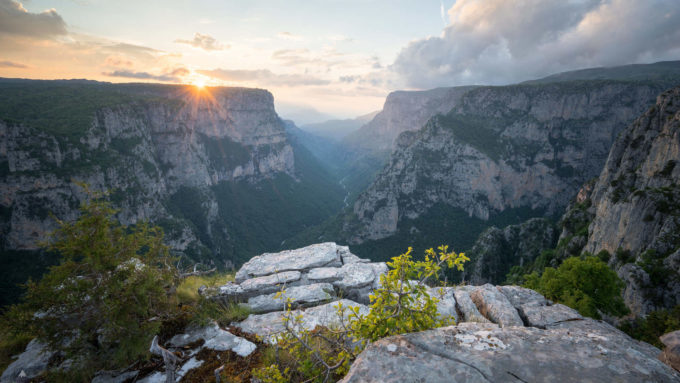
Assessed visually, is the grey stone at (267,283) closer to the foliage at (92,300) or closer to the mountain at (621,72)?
the foliage at (92,300)

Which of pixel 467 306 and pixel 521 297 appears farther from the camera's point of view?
pixel 521 297

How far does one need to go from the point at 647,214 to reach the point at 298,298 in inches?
1927

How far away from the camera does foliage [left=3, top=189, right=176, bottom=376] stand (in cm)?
527

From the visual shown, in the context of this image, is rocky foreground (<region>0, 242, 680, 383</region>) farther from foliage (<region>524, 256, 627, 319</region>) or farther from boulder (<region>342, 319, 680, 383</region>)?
foliage (<region>524, 256, 627, 319</region>)

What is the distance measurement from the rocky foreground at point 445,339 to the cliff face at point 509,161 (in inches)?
3963

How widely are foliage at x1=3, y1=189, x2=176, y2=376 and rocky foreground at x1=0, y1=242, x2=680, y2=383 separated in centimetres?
70

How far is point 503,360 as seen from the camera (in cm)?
337

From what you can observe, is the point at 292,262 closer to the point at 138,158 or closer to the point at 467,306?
the point at 467,306

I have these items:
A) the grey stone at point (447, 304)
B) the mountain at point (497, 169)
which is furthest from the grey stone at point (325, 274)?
the mountain at point (497, 169)

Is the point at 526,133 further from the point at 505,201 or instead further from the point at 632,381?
the point at 632,381

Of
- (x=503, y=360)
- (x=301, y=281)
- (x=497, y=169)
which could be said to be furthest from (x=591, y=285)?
(x=497, y=169)

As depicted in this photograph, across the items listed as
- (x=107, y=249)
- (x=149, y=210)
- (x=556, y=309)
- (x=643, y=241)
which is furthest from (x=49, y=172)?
(x=643, y=241)

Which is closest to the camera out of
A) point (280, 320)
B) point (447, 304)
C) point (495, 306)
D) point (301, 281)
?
point (495, 306)

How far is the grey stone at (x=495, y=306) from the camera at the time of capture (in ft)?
21.0
